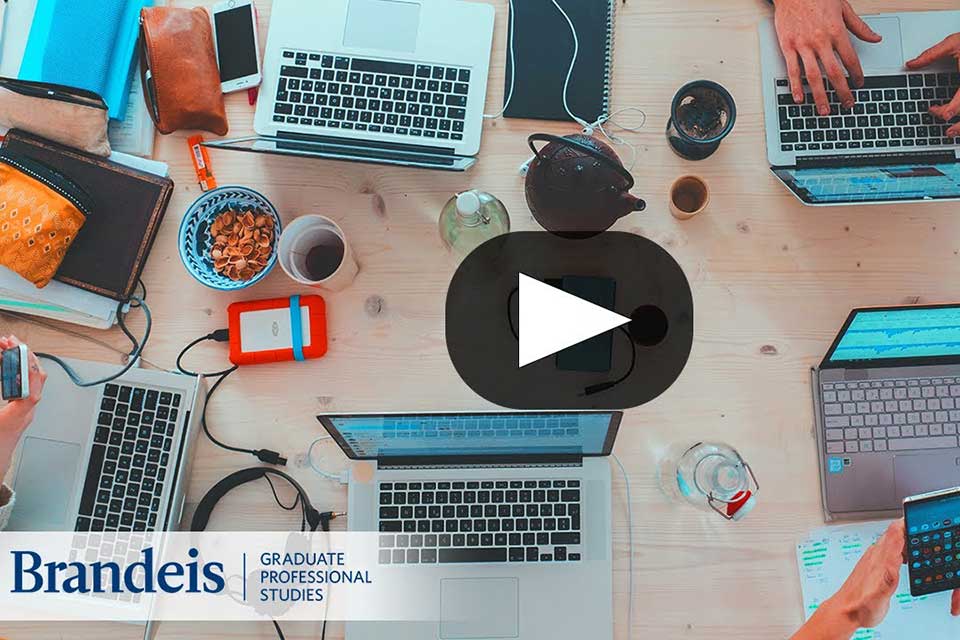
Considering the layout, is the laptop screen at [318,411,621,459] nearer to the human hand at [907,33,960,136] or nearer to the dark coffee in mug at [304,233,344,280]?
the dark coffee in mug at [304,233,344,280]

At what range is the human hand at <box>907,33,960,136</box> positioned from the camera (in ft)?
3.27

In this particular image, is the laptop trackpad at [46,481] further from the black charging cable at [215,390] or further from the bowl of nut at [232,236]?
the bowl of nut at [232,236]

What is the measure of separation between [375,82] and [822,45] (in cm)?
62

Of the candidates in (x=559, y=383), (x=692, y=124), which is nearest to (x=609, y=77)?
(x=692, y=124)

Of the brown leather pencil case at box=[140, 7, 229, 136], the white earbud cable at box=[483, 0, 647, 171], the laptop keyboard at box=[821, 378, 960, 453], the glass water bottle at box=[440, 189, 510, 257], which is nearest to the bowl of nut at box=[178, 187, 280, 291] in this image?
the brown leather pencil case at box=[140, 7, 229, 136]

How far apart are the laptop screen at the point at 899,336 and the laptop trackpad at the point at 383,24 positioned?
0.72m

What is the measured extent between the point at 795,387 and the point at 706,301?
17 cm

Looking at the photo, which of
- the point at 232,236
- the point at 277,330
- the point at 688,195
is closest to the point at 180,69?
the point at 232,236

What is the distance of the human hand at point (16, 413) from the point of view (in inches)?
35.0

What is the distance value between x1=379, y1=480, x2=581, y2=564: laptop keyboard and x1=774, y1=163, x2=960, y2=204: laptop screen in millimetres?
536

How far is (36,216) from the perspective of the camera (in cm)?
98

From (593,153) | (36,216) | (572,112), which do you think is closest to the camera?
(593,153)

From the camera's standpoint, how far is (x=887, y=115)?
3.38 feet
